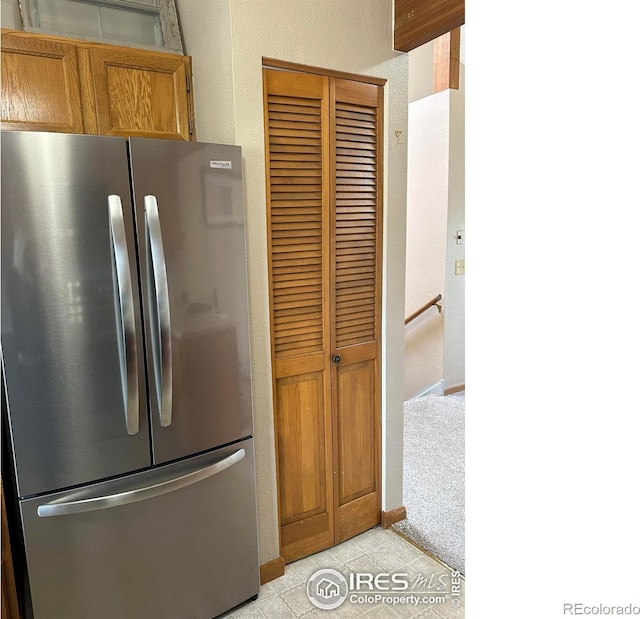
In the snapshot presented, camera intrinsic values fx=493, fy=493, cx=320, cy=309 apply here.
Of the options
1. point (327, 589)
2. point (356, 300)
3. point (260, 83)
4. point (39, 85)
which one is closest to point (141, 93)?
point (39, 85)

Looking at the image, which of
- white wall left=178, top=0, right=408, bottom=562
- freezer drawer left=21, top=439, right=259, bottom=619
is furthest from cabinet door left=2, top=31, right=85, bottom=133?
freezer drawer left=21, top=439, right=259, bottom=619

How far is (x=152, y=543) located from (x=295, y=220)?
4.32ft

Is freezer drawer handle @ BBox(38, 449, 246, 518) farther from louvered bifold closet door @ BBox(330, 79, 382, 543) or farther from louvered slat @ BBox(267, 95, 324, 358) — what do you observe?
louvered bifold closet door @ BBox(330, 79, 382, 543)

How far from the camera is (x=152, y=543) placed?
A: 1.71 meters

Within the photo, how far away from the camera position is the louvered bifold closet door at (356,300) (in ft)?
7.02

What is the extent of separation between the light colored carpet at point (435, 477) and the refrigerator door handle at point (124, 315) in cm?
153

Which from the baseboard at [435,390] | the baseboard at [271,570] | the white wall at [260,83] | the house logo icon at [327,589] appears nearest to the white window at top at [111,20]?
the white wall at [260,83]

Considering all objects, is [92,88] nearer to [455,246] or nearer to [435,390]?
[455,246]

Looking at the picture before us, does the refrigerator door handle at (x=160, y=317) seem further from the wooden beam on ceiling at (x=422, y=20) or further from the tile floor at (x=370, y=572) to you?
the wooden beam on ceiling at (x=422, y=20)

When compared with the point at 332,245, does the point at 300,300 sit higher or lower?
lower
